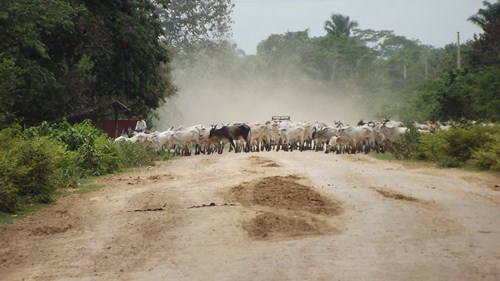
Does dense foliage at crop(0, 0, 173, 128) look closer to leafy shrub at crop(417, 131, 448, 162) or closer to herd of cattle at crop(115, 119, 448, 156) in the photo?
herd of cattle at crop(115, 119, 448, 156)

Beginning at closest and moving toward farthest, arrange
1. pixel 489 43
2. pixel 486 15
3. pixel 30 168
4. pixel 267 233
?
pixel 267 233, pixel 30 168, pixel 489 43, pixel 486 15

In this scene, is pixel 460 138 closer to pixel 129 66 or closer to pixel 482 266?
pixel 129 66

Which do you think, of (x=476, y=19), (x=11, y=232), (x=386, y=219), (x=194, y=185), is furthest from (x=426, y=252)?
(x=476, y=19)

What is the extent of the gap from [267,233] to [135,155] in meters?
14.7

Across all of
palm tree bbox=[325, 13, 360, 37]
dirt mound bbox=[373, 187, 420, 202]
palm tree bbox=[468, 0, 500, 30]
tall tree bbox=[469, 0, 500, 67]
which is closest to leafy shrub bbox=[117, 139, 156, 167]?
dirt mound bbox=[373, 187, 420, 202]

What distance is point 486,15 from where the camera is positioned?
46062 mm

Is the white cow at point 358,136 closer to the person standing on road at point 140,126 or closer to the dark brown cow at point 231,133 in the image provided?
the dark brown cow at point 231,133

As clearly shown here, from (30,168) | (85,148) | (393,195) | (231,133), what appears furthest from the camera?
(231,133)

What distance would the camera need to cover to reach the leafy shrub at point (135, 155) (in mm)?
22547

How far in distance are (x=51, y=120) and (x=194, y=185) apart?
1483 centimetres

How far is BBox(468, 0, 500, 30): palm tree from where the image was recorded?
45.3 meters

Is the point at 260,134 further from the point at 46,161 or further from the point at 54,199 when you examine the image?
the point at 46,161

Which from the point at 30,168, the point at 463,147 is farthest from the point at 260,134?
the point at 30,168

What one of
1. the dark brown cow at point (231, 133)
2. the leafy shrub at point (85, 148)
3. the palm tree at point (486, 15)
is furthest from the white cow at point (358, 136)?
the palm tree at point (486, 15)
